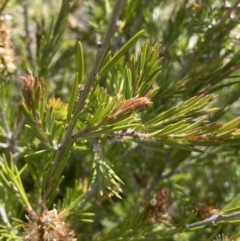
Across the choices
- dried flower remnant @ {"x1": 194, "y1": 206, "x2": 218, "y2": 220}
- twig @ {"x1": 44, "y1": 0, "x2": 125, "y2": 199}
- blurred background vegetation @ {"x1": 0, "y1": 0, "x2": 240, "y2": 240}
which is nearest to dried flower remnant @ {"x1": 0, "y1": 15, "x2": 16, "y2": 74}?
blurred background vegetation @ {"x1": 0, "y1": 0, "x2": 240, "y2": 240}

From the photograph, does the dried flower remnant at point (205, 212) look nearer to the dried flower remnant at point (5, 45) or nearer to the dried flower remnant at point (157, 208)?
the dried flower remnant at point (157, 208)

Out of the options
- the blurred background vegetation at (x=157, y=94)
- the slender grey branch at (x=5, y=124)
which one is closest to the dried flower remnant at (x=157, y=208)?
the blurred background vegetation at (x=157, y=94)

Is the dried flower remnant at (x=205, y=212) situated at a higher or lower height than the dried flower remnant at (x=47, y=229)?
higher

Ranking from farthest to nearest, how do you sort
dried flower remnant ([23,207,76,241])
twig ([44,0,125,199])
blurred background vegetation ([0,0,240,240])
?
blurred background vegetation ([0,0,240,240])
dried flower remnant ([23,207,76,241])
twig ([44,0,125,199])

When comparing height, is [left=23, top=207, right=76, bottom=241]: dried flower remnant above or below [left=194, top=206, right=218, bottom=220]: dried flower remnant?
below

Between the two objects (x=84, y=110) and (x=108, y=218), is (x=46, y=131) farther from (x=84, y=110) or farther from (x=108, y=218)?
(x=108, y=218)

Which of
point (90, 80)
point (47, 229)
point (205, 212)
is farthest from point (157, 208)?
point (90, 80)

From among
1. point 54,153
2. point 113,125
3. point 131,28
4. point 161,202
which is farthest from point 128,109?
point 131,28

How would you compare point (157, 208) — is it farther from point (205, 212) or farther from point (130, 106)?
point (130, 106)

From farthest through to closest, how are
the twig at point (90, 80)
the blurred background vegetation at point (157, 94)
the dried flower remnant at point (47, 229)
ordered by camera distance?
the blurred background vegetation at point (157, 94)
the dried flower remnant at point (47, 229)
the twig at point (90, 80)

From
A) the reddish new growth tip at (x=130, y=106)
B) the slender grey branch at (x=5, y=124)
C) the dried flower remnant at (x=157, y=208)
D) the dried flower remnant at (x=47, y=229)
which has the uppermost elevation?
the reddish new growth tip at (x=130, y=106)

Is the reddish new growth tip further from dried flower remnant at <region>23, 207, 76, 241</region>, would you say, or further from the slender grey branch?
the slender grey branch
